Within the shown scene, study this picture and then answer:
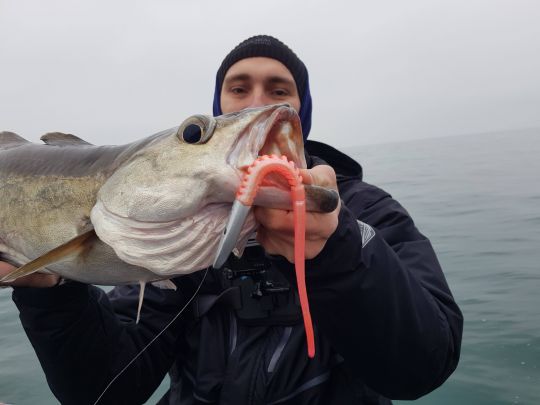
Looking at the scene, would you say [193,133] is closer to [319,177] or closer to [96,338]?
[319,177]

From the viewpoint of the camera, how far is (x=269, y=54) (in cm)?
Result: 351

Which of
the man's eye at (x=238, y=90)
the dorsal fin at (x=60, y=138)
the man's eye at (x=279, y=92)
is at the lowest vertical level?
the dorsal fin at (x=60, y=138)

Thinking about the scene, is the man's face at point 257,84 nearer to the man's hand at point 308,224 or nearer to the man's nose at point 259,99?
the man's nose at point 259,99

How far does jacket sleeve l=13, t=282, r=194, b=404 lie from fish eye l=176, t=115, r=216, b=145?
1215 mm

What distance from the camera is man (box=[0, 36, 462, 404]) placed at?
164cm

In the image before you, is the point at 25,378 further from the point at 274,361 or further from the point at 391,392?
the point at 391,392

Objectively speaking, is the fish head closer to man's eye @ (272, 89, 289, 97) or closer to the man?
the man

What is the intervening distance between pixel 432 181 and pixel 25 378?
1808 cm

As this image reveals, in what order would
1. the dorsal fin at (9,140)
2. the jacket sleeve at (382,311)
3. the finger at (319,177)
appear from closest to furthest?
the finger at (319,177), the jacket sleeve at (382,311), the dorsal fin at (9,140)

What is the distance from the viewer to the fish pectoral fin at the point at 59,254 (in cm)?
172

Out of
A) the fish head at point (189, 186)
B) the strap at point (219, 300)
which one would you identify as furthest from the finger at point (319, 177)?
the strap at point (219, 300)

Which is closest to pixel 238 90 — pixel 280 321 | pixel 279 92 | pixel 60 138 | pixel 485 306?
pixel 279 92

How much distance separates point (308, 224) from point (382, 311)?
581 millimetres

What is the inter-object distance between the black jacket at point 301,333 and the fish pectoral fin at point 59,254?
0.51 metres
